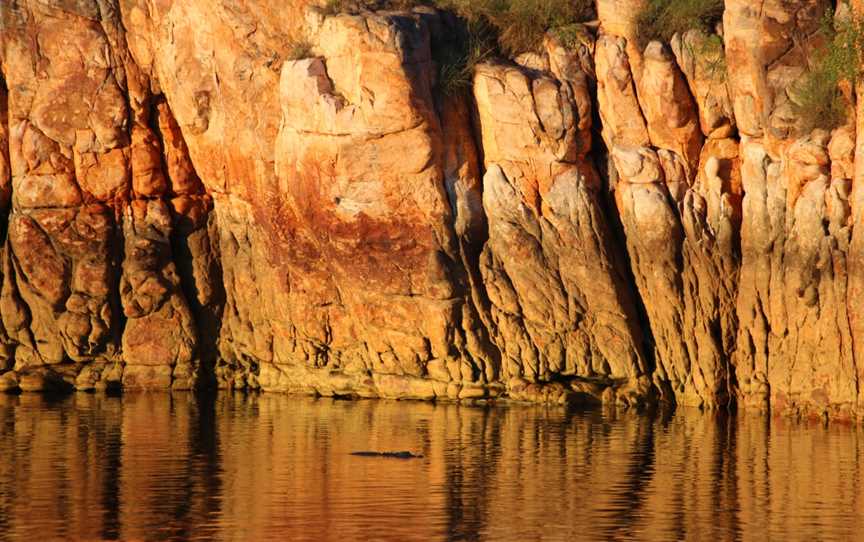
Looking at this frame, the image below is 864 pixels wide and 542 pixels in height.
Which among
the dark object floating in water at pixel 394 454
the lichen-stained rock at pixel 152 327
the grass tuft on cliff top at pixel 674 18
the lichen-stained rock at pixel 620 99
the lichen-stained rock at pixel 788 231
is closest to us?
the dark object floating in water at pixel 394 454

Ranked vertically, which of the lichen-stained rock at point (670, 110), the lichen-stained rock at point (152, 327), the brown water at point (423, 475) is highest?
the lichen-stained rock at point (670, 110)

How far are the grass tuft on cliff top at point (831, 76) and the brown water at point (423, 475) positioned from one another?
4.77 metres

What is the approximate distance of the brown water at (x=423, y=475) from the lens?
18641 millimetres

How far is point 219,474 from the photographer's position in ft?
73.0

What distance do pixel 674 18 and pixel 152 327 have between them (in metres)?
11.8

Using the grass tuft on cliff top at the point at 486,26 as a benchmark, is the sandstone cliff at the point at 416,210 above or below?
below

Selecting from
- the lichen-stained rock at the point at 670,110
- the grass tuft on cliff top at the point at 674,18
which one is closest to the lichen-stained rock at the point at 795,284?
the lichen-stained rock at the point at 670,110

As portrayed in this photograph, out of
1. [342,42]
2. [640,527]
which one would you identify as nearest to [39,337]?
[342,42]

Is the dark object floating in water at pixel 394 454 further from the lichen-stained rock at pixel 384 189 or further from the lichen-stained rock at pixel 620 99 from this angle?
the lichen-stained rock at pixel 620 99

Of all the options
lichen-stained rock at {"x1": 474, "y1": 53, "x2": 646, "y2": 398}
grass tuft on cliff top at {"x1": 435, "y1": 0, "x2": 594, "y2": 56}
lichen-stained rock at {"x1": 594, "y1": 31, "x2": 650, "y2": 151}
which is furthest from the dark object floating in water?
grass tuft on cliff top at {"x1": 435, "y1": 0, "x2": 594, "y2": 56}

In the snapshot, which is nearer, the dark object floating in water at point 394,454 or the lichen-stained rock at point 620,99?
the dark object floating in water at point 394,454

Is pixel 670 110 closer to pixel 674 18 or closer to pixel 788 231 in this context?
pixel 674 18

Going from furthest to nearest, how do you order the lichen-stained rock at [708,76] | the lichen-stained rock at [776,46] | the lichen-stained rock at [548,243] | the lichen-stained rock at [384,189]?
1. the lichen-stained rock at [384,189]
2. the lichen-stained rock at [548,243]
3. the lichen-stained rock at [708,76]
4. the lichen-stained rock at [776,46]

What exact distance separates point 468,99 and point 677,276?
5.05 metres
